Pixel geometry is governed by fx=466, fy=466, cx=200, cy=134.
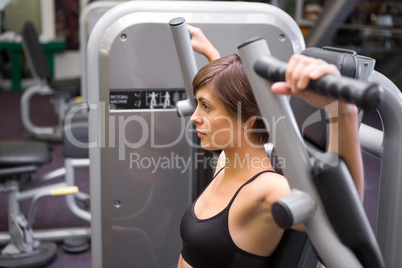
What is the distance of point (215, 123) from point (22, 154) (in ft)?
4.97

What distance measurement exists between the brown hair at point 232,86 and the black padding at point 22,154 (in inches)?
57.7

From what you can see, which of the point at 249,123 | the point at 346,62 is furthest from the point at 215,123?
the point at 346,62

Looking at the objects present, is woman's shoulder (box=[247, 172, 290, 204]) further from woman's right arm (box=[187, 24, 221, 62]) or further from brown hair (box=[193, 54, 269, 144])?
woman's right arm (box=[187, 24, 221, 62])

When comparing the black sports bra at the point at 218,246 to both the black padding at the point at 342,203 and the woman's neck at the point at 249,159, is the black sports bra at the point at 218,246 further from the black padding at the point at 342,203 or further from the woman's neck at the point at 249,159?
the black padding at the point at 342,203

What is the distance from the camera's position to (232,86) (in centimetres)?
98

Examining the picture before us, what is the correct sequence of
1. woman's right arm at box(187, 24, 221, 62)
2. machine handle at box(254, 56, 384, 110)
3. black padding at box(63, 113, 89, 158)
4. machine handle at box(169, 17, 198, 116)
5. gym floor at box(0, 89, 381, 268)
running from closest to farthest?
machine handle at box(254, 56, 384, 110), machine handle at box(169, 17, 198, 116), woman's right arm at box(187, 24, 221, 62), black padding at box(63, 113, 89, 158), gym floor at box(0, 89, 381, 268)

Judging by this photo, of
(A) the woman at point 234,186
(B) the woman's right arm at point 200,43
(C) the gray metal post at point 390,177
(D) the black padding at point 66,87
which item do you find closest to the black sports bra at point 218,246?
(A) the woman at point 234,186

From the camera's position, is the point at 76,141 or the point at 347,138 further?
the point at 76,141

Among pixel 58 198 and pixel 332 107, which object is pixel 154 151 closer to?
pixel 332 107

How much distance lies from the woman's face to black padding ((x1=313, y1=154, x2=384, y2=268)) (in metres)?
0.32

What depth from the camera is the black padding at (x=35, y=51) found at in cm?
417

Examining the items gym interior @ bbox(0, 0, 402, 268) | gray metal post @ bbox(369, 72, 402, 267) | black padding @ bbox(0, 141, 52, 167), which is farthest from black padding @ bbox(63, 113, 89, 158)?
gray metal post @ bbox(369, 72, 402, 267)

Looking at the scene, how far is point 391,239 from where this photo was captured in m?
1.04

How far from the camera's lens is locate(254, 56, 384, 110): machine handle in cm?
54
